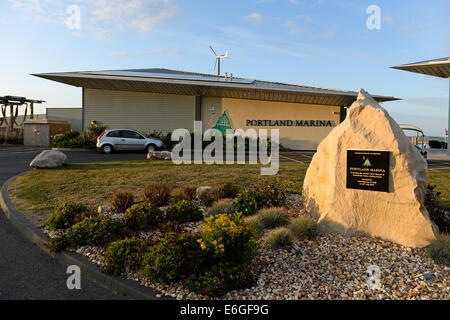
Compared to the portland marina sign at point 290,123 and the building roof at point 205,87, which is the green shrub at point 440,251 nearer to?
the building roof at point 205,87

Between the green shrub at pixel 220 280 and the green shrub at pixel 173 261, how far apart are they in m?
0.14

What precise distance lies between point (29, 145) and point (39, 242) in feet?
82.6

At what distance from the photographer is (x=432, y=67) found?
21.6 m

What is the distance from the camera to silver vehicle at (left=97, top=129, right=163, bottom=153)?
1881cm

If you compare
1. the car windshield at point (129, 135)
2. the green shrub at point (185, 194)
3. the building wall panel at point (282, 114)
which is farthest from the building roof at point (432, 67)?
the green shrub at point (185, 194)

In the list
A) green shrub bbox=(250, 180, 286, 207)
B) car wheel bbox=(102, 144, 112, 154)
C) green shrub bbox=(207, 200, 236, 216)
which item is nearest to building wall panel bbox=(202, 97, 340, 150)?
car wheel bbox=(102, 144, 112, 154)

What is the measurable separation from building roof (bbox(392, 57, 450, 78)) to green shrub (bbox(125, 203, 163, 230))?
22561 mm

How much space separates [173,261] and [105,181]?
6.38 metres

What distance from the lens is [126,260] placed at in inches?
155

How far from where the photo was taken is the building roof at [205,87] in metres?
23.0

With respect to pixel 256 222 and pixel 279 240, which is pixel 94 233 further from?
pixel 279 240

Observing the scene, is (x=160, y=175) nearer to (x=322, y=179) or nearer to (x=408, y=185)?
(x=322, y=179)

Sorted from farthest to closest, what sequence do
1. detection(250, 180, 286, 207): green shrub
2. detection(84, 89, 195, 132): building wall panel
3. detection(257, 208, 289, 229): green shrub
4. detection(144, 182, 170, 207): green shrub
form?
detection(84, 89, 195, 132): building wall panel → detection(144, 182, 170, 207): green shrub → detection(250, 180, 286, 207): green shrub → detection(257, 208, 289, 229): green shrub

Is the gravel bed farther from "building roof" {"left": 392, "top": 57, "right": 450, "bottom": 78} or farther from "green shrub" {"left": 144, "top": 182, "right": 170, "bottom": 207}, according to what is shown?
"building roof" {"left": 392, "top": 57, "right": 450, "bottom": 78}
